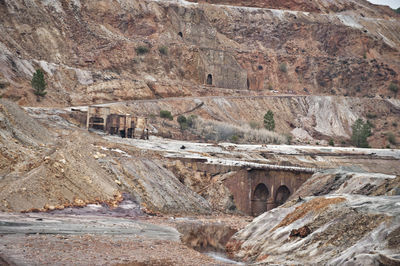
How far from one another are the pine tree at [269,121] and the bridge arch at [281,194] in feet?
114

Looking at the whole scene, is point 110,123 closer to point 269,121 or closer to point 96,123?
point 96,123

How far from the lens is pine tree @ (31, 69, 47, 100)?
61750mm

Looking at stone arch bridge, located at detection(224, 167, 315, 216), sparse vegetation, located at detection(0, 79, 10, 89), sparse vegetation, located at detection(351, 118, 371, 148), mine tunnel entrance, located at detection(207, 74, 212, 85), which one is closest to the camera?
stone arch bridge, located at detection(224, 167, 315, 216)

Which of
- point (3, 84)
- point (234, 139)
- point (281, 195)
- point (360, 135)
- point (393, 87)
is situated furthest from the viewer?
point (393, 87)

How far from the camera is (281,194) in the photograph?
152 feet

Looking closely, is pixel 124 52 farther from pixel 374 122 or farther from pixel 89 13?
pixel 374 122

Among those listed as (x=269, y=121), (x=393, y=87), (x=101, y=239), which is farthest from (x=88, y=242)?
(x=393, y=87)

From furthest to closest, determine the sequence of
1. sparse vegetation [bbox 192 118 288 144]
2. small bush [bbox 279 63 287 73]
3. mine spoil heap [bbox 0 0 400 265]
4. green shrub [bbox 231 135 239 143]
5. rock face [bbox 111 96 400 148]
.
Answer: small bush [bbox 279 63 287 73] → rock face [bbox 111 96 400 148] → sparse vegetation [bbox 192 118 288 144] → green shrub [bbox 231 135 239 143] → mine spoil heap [bbox 0 0 400 265]

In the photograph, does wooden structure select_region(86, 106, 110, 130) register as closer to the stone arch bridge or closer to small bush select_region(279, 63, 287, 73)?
the stone arch bridge

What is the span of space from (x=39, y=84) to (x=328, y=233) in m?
48.5

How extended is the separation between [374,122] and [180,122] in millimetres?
42796

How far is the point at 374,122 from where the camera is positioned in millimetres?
97375

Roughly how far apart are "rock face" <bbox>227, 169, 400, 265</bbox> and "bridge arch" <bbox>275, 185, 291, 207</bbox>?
17081 mm

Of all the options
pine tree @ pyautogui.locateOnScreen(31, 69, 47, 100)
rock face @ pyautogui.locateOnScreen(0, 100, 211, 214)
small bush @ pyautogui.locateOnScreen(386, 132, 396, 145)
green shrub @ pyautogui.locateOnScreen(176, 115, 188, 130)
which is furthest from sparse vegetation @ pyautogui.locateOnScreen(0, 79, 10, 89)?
small bush @ pyautogui.locateOnScreen(386, 132, 396, 145)
